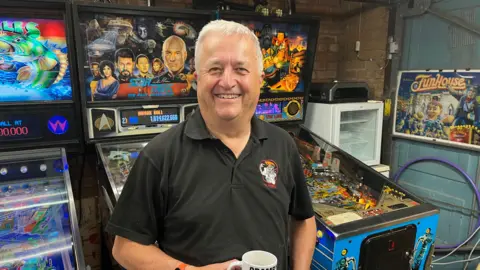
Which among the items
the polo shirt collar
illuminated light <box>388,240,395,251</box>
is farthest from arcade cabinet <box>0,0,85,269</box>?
illuminated light <box>388,240,395,251</box>

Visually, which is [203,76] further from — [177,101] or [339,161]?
[339,161]

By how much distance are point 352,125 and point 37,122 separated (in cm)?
257

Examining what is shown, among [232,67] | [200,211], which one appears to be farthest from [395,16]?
[200,211]

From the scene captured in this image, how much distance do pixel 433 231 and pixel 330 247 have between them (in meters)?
0.75

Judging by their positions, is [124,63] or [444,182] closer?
[124,63]

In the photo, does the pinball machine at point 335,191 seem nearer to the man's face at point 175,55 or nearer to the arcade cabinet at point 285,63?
the arcade cabinet at point 285,63

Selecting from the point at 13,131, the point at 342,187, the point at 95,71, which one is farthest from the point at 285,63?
the point at 13,131

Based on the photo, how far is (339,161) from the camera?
255 centimetres

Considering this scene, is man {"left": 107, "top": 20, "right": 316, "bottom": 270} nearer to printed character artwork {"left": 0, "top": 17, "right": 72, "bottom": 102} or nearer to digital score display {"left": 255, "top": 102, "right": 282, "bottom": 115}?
printed character artwork {"left": 0, "top": 17, "right": 72, "bottom": 102}

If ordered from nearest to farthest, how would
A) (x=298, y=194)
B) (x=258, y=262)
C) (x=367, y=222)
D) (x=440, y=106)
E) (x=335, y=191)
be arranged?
(x=258, y=262)
(x=298, y=194)
(x=367, y=222)
(x=335, y=191)
(x=440, y=106)

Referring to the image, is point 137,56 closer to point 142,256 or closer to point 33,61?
point 33,61

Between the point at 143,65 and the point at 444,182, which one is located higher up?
the point at 143,65

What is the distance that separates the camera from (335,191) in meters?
2.25

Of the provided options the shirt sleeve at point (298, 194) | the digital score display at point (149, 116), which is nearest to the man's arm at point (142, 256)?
the shirt sleeve at point (298, 194)
